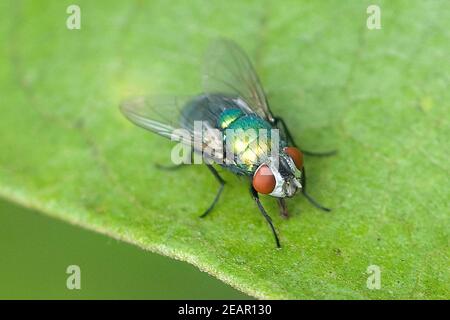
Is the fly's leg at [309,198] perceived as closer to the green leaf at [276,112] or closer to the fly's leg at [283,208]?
the green leaf at [276,112]

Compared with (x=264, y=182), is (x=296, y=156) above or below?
above

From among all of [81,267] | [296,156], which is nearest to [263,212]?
[296,156]

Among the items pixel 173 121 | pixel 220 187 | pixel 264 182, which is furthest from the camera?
pixel 173 121

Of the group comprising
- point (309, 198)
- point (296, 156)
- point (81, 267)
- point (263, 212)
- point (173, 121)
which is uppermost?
point (173, 121)

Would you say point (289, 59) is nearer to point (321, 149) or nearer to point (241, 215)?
point (321, 149)

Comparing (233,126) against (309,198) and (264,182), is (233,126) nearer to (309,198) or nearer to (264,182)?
(264,182)

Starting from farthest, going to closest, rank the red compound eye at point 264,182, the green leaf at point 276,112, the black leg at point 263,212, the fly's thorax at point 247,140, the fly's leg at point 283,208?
the fly's thorax at point 247,140, the fly's leg at point 283,208, the red compound eye at point 264,182, the black leg at point 263,212, the green leaf at point 276,112

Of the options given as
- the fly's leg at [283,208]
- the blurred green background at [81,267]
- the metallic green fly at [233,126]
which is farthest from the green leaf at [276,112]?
the blurred green background at [81,267]
